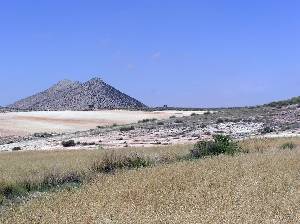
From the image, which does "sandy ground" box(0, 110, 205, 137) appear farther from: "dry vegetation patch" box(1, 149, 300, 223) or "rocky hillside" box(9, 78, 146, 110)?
"dry vegetation patch" box(1, 149, 300, 223)

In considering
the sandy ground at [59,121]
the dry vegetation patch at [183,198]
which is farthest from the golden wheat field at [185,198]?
the sandy ground at [59,121]

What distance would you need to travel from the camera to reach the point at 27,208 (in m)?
12.7

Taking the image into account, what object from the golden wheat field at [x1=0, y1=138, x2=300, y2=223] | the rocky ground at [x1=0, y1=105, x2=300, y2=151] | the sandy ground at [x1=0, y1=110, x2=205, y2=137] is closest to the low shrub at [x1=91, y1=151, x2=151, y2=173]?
the golden wheat field at [x1=0, y1=138, x2=300, y2=223]

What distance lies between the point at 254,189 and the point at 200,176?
2763 millimetres

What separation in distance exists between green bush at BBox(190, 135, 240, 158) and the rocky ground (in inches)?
342

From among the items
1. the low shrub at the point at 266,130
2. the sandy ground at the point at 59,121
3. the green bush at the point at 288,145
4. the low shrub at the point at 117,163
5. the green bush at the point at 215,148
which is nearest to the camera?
the low shrub at the point at 117,163

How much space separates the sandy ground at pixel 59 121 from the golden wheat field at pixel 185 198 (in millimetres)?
38922

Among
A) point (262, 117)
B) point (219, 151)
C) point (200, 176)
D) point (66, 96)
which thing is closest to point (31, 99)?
point (66, 96)

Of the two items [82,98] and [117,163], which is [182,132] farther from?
[82,98]

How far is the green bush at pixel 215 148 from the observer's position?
26578 mm

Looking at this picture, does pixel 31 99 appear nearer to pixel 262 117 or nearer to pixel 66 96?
pixel 66 96

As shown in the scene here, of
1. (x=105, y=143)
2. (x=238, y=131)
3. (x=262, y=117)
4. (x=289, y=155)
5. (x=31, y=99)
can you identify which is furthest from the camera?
(x=31, y=99)

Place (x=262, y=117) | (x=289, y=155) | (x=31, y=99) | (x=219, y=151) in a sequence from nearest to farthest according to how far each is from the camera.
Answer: (x=289, y=155) → (x=219, y=151) → (x=262, y=117) → (x=31, y=99)

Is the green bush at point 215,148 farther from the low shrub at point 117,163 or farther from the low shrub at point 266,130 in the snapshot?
the low shrub at point 266,130
